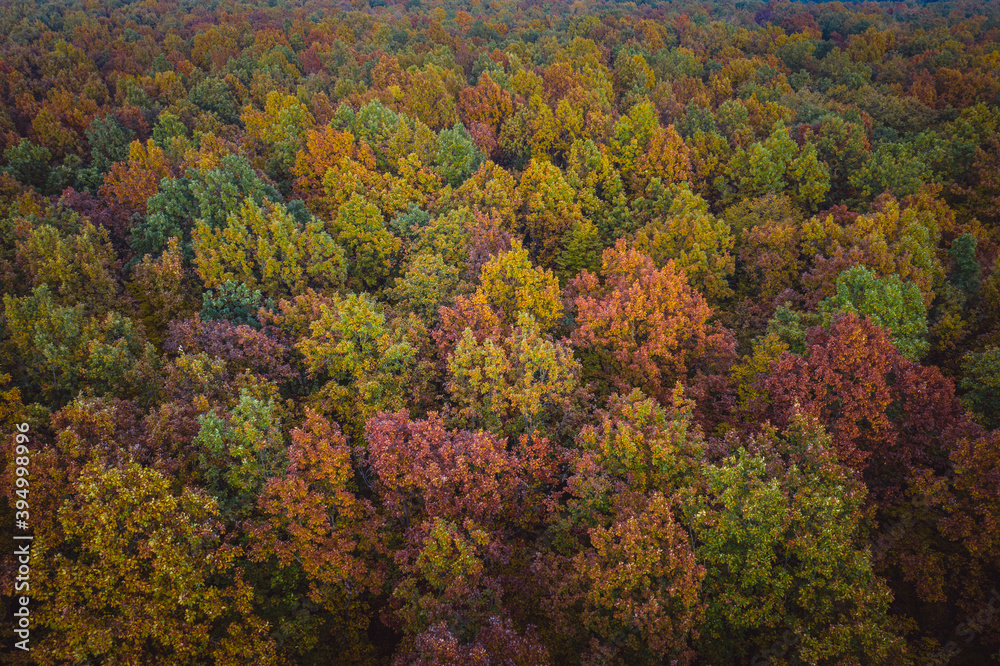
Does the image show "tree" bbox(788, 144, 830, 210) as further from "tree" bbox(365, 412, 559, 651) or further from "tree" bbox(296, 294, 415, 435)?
"tree" bbox(296, 294, 415, 435)

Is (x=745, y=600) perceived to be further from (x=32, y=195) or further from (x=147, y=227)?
(x=32, y=195)

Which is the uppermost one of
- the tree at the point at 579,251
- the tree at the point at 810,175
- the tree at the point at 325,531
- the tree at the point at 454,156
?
the tree at the point at 810,175

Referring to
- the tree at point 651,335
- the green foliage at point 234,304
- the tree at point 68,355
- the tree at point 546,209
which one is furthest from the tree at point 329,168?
the tree at point 651,335

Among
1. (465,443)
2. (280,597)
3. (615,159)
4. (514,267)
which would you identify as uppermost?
(615,159)

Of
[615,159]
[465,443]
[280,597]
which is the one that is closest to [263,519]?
[280,597]

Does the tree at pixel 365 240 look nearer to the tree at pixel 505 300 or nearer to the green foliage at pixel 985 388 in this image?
the tree at pixel 505 300

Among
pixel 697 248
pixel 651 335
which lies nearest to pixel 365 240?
pixel 651 335

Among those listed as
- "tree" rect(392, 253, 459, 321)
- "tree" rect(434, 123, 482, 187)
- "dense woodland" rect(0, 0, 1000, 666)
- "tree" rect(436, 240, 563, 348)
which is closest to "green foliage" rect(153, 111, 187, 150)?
"dense woodland" rect(0, 0, 1000, 666)

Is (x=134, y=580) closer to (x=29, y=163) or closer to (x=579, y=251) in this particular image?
(x=579, y=251)
